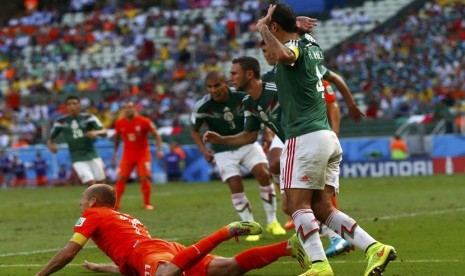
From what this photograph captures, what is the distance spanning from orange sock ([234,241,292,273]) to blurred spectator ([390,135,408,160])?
26.6m

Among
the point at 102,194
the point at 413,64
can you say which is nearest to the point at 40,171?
the point at 413,64

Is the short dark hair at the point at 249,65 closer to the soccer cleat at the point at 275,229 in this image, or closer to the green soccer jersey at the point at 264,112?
the green soccer jersey at the point at 264,112

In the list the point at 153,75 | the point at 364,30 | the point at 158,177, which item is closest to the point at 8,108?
the point at 153,75

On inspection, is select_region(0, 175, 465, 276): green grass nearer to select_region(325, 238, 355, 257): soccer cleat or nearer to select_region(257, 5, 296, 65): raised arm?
select_region(325, 238, 355, 257): soccer cleat

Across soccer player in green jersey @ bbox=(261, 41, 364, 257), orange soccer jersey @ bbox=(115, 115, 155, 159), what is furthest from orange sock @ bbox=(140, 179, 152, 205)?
soccer player in green jersey @ bbox=(261, 41, 364, 257)

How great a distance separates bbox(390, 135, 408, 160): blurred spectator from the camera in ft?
117

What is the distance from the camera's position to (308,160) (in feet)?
30.4

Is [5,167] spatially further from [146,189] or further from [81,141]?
[81,141]

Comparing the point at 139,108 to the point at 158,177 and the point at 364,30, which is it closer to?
the point at 158,177

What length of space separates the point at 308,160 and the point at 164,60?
40454 mm

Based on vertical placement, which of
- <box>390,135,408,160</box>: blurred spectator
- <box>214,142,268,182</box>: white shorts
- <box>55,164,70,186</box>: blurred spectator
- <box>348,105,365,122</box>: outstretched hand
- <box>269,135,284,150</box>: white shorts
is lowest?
<box>55,164,70,186</box>: blurred spectator

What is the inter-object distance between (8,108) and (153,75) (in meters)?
7.05

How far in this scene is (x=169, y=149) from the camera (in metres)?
38.2

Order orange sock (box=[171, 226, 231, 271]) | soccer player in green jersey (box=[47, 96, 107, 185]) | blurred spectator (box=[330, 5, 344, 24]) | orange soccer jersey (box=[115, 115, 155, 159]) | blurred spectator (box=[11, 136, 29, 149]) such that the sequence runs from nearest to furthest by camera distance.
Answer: orange sock (box=[171, 226, 231, 271]) < soccer player in green jersey (box=[47, 96, 107, 185]) < orange soccer jersey (box=[115, 115, 155, 159]) < blurred spectator (box=[11, 136, 29, 149]) < blurred spectator (box=[330, 5, 344, 24])
